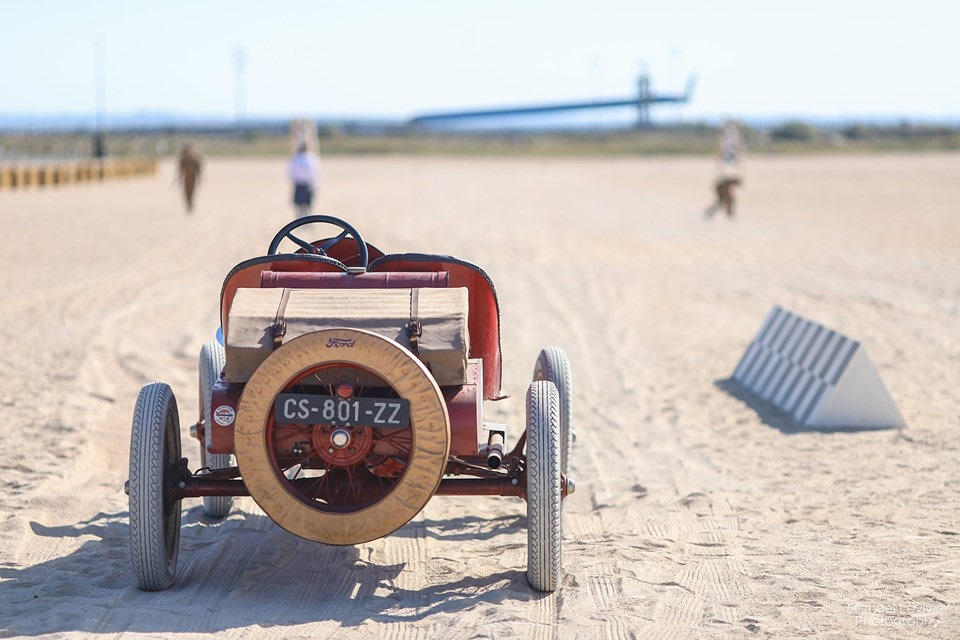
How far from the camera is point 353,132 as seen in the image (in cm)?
13150

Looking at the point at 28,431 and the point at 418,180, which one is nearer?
the point at 28,431

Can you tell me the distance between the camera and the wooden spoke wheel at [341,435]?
468 centimetres

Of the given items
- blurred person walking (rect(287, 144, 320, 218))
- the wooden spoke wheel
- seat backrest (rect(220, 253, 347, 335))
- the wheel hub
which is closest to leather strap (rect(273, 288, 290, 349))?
the wooden spoke wheel

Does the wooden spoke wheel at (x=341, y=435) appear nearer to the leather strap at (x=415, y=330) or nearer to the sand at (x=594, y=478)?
the leather strap at (x=415, y=330)

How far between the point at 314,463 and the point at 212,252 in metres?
15.1

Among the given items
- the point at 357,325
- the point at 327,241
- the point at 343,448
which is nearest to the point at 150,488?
the point at 343,448

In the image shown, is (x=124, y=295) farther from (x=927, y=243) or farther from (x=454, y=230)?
(x=927, y=243)

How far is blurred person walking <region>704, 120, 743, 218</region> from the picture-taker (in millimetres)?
27094

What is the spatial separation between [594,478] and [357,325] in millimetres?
2731

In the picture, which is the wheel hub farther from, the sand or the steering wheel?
the steering wheel

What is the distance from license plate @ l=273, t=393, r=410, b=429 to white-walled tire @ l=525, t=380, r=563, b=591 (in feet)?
1.83

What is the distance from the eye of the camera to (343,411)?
186 inches

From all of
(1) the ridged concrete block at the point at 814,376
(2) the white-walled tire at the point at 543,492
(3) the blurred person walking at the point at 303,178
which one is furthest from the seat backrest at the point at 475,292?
(3) the blurred person walking at the point at 303,178

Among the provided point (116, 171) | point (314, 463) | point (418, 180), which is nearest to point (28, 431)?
point (314, 463)
